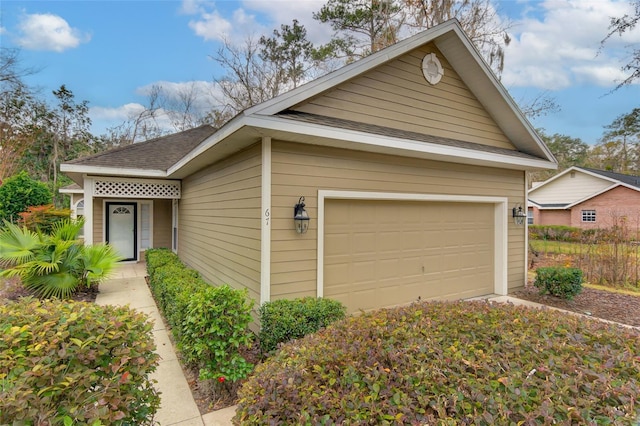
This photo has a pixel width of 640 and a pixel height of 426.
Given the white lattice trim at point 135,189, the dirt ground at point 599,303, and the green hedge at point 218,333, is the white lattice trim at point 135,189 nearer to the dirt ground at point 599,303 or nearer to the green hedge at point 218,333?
the green hedge at point 218,333

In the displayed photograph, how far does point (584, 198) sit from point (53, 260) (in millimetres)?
27959

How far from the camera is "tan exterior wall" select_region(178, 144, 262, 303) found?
4.60 metres

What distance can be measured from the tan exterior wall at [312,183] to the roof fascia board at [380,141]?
0.41 m

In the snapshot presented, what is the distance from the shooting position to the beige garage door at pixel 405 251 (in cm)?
520

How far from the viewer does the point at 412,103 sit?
19.3ft

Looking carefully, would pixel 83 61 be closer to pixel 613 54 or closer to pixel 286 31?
Result: pixel 286 31

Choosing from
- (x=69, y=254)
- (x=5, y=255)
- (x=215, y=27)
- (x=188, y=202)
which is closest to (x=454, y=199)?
(x=188, y=202)

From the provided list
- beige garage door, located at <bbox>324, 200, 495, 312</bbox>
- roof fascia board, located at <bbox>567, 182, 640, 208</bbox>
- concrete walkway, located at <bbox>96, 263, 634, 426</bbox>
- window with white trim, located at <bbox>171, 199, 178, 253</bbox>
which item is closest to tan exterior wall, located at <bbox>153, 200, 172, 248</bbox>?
window with white trim, located at <bbox>171, 199, 178, 253</bbox>

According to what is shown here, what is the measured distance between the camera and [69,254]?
686 cm

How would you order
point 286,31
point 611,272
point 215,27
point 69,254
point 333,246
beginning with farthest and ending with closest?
1. point 286,31
2. point 215,27
3. point 611,272
4. point 69,254
5. point 333,246

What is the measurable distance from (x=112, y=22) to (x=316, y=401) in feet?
49.2

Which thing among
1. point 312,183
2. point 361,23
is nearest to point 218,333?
point 312,183

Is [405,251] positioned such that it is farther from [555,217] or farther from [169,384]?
[555,217]

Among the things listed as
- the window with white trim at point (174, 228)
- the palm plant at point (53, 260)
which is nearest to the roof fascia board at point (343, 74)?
the palm plant at point (53, 260)
